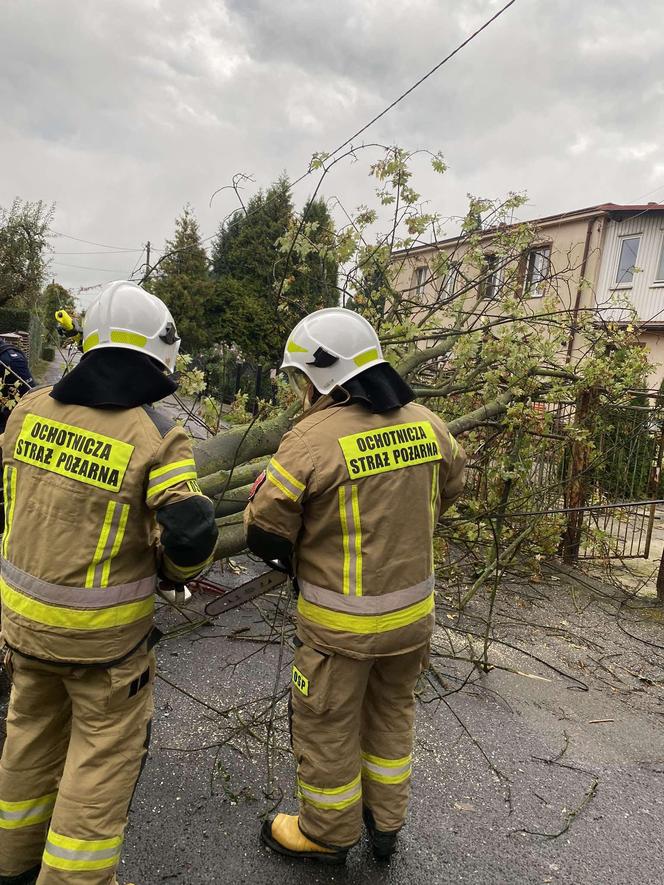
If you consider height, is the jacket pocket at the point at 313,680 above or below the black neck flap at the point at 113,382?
below

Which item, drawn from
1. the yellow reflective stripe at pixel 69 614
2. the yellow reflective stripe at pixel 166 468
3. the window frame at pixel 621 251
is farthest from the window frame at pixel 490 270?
the window frame at pixel 621 251

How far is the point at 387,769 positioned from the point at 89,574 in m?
1.21

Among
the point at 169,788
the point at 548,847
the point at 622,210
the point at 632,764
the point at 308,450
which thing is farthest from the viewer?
the point at 622,210

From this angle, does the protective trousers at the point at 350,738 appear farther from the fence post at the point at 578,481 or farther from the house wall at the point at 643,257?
the house wall at the point at 643,257

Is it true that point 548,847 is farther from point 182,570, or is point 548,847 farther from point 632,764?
point 182,570

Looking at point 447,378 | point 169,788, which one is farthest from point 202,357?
point 169,788

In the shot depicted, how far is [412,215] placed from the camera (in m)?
4.00

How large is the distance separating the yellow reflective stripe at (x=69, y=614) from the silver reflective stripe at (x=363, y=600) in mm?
549

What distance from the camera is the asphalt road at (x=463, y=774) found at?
198 centimetres

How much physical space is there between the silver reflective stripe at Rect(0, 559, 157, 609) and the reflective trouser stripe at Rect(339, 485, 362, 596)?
63cm

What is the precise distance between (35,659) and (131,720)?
321 mm

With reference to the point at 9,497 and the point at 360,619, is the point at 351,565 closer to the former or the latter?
the point at 360,619

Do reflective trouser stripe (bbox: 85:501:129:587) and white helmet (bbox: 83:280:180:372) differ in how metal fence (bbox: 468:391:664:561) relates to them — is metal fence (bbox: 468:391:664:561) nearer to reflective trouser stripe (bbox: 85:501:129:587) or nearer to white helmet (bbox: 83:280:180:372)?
white helmet (bbox: 83:280:180:372)

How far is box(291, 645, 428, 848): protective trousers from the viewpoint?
184 cm
